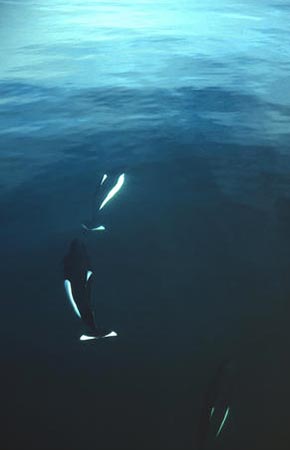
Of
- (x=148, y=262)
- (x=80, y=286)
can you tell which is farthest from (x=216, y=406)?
(x=148, y=262)

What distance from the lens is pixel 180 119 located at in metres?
15.1

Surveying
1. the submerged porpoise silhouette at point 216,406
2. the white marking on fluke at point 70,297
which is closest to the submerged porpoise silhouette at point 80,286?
the white marking on fluke at point 70,297

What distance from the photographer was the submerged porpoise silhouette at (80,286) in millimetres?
5387

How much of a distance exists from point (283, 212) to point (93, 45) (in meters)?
26.8

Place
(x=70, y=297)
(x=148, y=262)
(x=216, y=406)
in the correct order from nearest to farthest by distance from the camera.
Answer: (x=216, y=406), (x=70, y=297), (x=148, y=262)

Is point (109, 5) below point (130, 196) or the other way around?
A: the other way around

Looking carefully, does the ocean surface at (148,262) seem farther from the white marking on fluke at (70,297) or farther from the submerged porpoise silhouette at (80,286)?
the white marking on fluke at (70,297)

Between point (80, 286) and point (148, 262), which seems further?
point (148, 262)

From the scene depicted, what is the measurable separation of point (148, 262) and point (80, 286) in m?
2.60

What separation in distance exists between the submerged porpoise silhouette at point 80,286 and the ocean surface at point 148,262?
42.2 inches

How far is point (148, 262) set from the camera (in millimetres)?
7953

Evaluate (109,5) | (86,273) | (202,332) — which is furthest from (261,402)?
(109,5)

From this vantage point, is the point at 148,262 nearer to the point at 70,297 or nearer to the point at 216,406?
the point at 70,297

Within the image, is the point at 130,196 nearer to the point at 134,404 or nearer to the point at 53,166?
the point at 53,166
